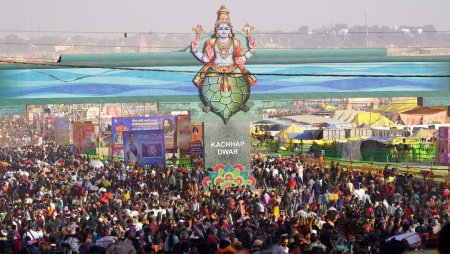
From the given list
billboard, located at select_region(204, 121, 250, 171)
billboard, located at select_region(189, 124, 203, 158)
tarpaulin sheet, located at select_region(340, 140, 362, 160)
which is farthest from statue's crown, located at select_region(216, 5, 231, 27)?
tarpaulin sheet, located at select_region(340, 140, 362, 160)

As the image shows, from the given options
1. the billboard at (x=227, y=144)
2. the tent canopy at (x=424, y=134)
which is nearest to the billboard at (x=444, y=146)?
the billboard at (x=227, y=144)

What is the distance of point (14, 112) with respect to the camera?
29.7m

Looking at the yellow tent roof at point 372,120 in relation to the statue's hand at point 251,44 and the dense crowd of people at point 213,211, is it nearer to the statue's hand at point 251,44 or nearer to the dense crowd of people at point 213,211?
the dense crowd of people at point 213,211

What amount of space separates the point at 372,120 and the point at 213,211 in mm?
33527

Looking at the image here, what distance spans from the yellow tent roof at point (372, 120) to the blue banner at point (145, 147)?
24478 millimetres

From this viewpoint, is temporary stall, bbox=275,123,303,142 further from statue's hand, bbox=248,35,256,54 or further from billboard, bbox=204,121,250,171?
statue's hand, bbox=248,35,256,54

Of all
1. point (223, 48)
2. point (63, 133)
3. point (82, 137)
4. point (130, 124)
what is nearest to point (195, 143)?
point (130, 124)

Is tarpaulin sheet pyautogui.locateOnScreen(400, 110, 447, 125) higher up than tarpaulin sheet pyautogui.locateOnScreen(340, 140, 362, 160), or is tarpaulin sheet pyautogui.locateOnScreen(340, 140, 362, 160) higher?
tarpaulin sheet pyautogui.locateOnScreen(400, 110, 447, 125)

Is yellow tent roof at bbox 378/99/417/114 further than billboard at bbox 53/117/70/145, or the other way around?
yellow tent roof at bbox 378/99/417/114

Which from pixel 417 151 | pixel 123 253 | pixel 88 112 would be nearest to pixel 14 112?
pixel 417 151

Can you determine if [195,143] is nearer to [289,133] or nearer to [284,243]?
[289,133]

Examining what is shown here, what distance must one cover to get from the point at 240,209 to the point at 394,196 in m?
4.09

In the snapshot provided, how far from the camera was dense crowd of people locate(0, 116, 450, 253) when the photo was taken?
14398 mm

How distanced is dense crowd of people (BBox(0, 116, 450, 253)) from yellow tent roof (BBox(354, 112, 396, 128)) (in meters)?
16.4
